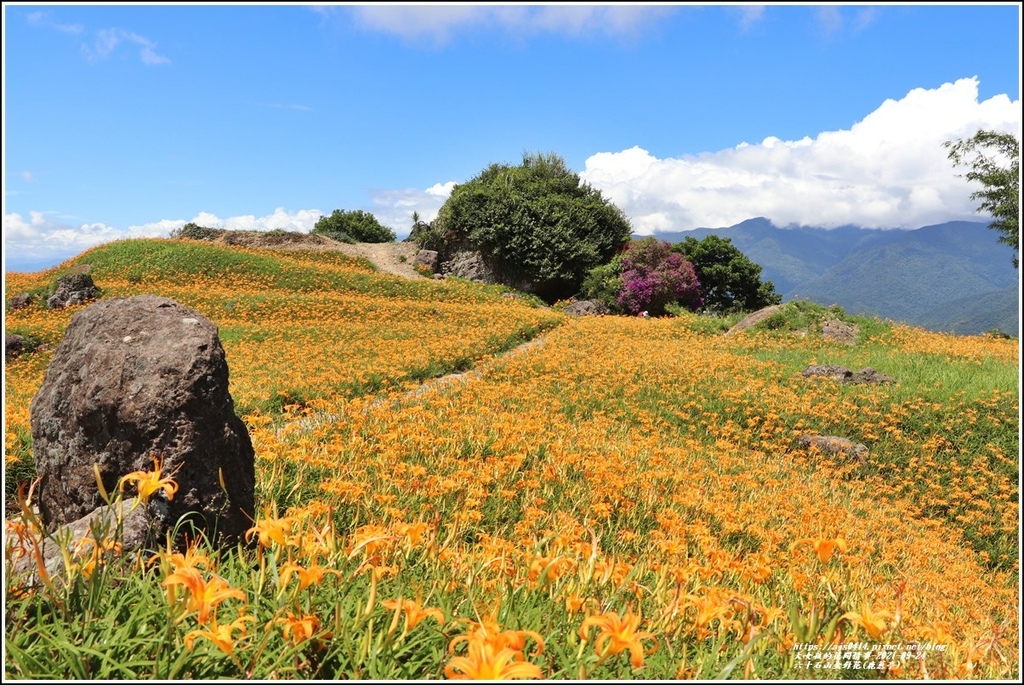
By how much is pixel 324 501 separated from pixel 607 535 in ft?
7.55

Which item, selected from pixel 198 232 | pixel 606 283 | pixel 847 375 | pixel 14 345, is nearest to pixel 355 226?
pixel 198 232

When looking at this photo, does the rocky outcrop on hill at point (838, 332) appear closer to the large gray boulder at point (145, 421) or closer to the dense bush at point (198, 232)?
the large gray boulder at point (145, 421)

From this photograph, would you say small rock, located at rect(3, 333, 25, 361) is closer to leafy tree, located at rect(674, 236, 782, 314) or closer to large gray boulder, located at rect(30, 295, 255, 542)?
large gray boulder, located at rect(30, 295, 255, 542)

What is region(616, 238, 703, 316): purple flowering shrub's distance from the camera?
28.3m

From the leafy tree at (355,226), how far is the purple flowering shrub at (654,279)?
107 feet

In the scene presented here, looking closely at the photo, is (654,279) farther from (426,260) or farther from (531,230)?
(426,260)

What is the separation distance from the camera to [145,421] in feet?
10.5

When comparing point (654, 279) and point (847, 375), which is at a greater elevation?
point (654, 279)

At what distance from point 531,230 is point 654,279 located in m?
8.64

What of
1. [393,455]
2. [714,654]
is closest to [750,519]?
[393,455]

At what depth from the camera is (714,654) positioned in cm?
206

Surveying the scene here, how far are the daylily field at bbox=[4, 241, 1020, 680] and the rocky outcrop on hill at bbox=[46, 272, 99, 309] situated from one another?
1.20 metres

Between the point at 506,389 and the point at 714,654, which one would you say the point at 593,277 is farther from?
the point at 714,654

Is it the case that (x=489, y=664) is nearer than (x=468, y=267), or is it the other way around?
(x=489, y=664)
